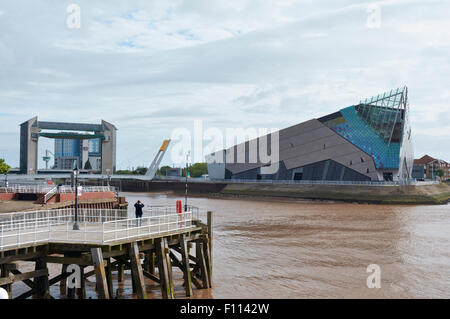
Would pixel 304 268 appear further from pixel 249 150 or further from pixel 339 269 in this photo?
pixel 249 150

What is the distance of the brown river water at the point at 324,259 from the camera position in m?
20.4

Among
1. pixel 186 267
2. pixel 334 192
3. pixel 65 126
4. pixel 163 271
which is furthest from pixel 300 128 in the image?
pixel 163 271

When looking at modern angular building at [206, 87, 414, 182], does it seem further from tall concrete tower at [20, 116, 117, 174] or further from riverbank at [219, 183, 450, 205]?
tall concrete tower at [20, 116, 117, 174]

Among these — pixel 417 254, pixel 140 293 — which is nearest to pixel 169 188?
pixel 417 254

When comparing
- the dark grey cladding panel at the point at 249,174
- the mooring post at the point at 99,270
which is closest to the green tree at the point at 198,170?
the dark grey cladding panel at the point at 249,174

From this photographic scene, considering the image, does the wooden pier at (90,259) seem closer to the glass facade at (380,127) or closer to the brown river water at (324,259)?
the brown river water at (324,259)

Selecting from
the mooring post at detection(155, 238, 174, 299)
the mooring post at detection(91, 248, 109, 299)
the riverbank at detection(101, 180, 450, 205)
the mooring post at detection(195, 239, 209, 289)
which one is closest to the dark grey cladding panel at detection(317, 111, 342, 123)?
the riverbank at detection(101, 180, 450, 205)

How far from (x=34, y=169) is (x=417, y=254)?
4448 inches

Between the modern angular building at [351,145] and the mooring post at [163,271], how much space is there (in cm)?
6793

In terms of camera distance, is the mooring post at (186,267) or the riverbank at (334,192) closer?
the mooring post at (186,267)

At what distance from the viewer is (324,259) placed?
26.8 meters

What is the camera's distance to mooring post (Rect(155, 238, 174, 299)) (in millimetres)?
17500
